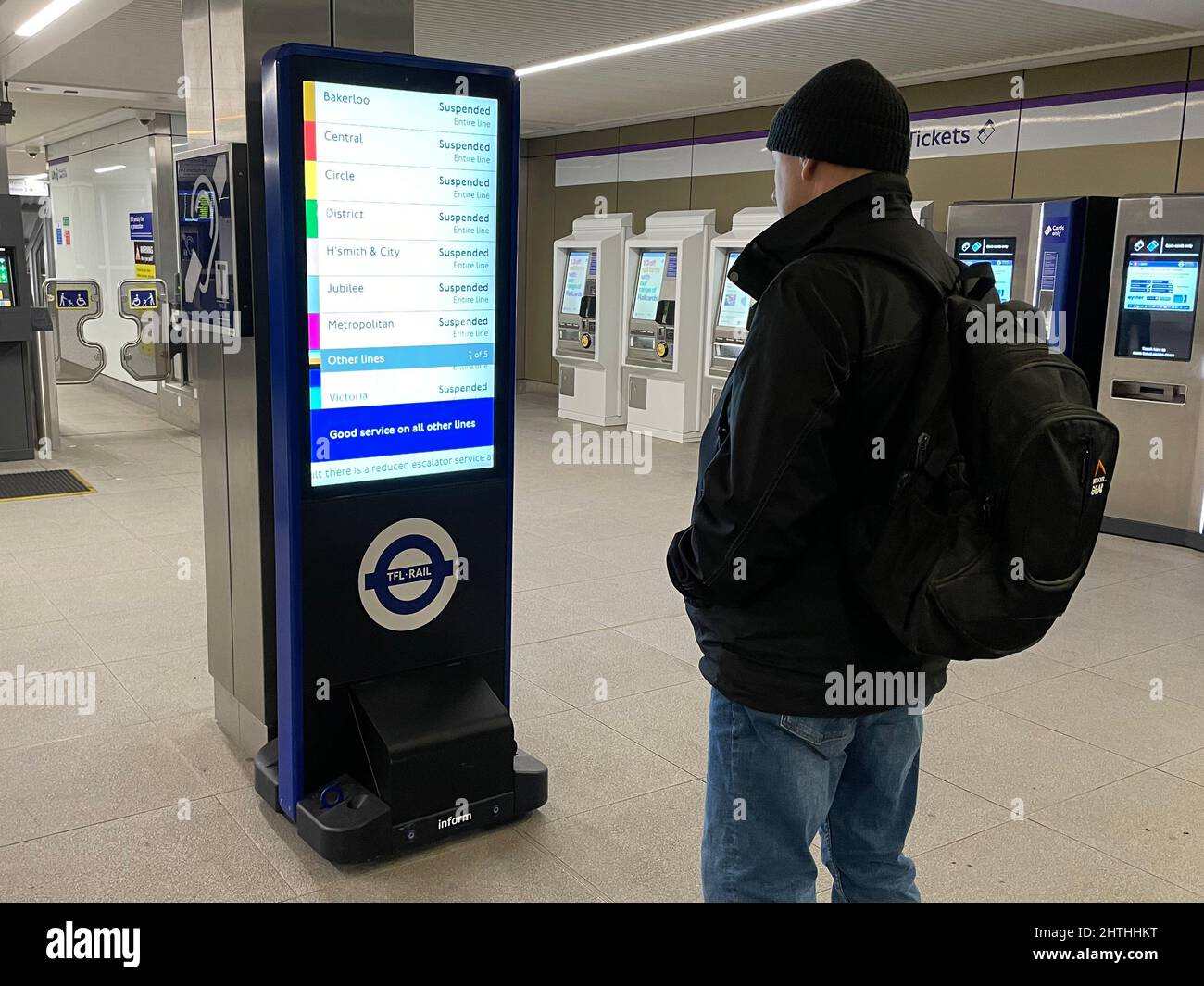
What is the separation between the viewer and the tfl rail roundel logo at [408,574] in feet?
8.40

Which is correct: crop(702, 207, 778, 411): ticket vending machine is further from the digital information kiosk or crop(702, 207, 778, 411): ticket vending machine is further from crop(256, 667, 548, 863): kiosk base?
crop(256, 667, 548, 863): kiosk base

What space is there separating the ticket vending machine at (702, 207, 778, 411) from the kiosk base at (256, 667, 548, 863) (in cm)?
574

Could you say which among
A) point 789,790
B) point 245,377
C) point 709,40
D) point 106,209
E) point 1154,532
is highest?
point 709,40

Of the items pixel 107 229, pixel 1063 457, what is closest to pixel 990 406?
pixel 1063 457

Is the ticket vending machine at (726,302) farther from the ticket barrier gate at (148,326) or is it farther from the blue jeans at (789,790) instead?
the blue jeans at (789,790)

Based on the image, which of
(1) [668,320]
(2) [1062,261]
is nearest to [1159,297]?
(2) [1062,261]

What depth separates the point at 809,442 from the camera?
1.51m

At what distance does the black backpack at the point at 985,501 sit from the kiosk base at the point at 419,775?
1.32 m

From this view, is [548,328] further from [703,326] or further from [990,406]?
[990,406]

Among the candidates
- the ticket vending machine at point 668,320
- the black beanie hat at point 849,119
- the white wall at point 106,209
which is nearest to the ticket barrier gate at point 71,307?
the white wall at point 106,209

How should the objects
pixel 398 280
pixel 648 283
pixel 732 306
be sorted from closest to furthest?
1. pixel 398 280
2. pixel 732 306
3. pixel 648 283

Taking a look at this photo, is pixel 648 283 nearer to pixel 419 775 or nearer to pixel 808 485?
pixel 419 775

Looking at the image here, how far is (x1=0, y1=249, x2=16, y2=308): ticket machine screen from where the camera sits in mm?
7168

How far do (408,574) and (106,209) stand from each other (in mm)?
10185
